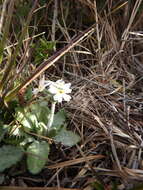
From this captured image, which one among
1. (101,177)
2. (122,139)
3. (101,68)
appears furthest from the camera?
(101,68)

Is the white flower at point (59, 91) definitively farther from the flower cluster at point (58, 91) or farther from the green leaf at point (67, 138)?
the green leaf at point (67, 138)

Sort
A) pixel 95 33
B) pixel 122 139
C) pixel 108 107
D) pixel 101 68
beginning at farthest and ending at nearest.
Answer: pixel 95 33 < pixel 101 68 < pixel 108 107 < pixel 122 139

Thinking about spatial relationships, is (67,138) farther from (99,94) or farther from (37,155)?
(99,94)

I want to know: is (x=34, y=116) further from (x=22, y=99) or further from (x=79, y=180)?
(x=79, y=180)

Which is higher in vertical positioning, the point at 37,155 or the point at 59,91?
the point at 59,91

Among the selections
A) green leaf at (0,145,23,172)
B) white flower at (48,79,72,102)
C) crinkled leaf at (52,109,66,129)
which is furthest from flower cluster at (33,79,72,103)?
green leaf at (0,145,23,172)

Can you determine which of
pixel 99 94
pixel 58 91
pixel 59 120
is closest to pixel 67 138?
pixel 59 120

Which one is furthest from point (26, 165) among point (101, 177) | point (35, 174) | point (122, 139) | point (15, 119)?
point (122, 139)

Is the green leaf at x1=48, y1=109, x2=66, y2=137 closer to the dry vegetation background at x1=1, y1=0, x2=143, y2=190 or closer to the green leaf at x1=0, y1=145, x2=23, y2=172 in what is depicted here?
the dry vegetation background at x1=1, y1=0, x2=143, y2=190
